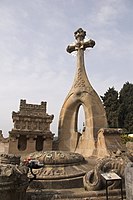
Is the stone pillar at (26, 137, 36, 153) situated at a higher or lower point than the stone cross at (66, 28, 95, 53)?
lower

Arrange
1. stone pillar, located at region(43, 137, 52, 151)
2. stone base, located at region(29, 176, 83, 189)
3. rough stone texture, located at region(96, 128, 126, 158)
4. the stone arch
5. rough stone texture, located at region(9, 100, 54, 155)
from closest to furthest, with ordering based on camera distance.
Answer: stone base, located at region(29, 176, 83, 189) → rough stone texture, located at region(96, 128, 126, 158) → the stone arch → rough stone texture, located at region(9, 100, 54, 155) → stone pillar, located at region(43, 137, 52, 151)

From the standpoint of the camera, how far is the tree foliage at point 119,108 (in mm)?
28589

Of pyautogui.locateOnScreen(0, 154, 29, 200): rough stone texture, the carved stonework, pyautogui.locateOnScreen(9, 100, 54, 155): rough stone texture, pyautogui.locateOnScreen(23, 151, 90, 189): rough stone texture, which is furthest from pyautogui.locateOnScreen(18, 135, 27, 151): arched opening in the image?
pyautogui.locateOnScreen(0, 154, 29, 200): rough stone texture

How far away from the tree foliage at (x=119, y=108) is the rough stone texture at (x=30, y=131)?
14.8 m

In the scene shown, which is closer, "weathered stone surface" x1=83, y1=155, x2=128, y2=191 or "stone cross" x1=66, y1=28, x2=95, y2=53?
"weathered stone surface" x1=83, y1=155, x2=128, y2=191

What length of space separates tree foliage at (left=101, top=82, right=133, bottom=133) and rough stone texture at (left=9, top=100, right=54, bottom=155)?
48.6 feet

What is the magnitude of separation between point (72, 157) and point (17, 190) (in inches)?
114

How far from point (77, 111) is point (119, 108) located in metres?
15.1

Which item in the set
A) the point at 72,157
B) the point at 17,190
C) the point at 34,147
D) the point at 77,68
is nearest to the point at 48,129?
the point at 34,147

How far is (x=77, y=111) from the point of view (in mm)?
15977

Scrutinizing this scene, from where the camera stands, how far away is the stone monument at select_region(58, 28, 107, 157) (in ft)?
47.9

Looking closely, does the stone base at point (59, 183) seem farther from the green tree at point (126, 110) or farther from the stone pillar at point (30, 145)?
the green tree at point (126, 110)

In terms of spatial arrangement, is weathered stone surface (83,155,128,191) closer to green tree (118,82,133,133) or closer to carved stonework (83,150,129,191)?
carved stonework (83,150,129,191)

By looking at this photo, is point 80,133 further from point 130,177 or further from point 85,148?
point 130,177
